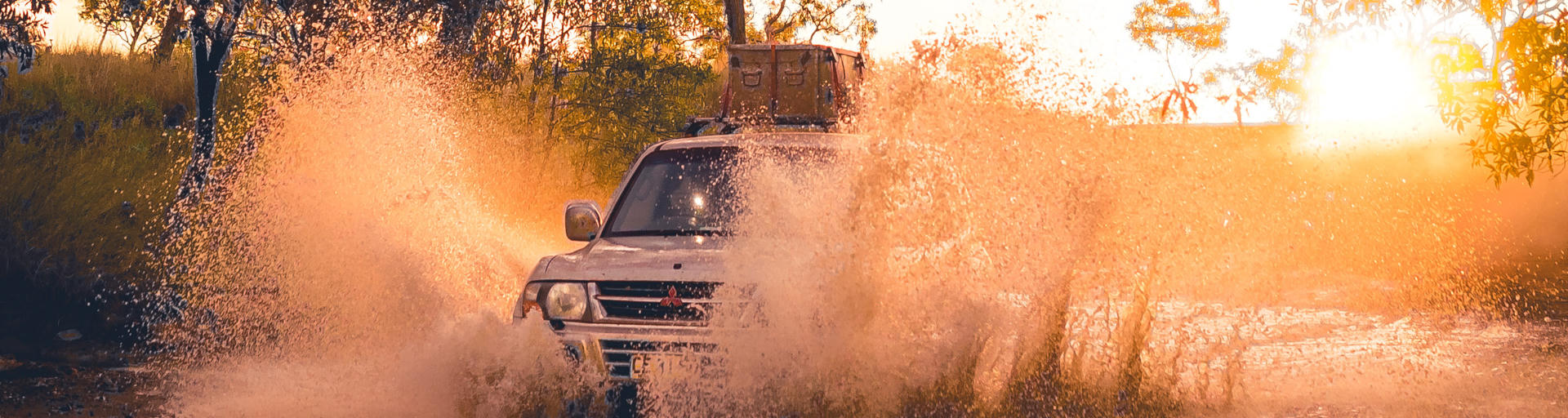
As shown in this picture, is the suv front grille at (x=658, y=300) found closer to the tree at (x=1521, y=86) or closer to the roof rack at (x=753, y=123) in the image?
the roof rack at (x=753, y=123)

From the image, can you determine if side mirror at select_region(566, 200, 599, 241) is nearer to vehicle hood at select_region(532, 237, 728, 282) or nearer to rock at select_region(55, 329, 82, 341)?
vehicle hood at select_region(532, 237, 728, 282)

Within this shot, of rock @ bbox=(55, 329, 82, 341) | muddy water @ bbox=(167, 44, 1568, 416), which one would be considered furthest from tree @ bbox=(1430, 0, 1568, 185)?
rock @ bbox=(55, 329, 82, 341)

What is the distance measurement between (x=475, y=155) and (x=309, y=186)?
29.8 feet

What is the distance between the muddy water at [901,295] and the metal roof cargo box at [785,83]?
220 inches

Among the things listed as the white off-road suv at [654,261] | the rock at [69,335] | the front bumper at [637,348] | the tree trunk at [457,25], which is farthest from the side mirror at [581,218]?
the tree trunk at [457,25]

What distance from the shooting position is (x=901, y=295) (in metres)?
6.55

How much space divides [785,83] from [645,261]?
38.0 feet

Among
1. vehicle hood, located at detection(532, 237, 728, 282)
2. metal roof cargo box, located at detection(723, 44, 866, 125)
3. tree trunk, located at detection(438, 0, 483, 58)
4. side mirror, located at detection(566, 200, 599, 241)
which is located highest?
tree trunk, located at detection(438, 0, 483, 58)

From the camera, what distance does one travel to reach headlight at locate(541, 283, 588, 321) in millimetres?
6500

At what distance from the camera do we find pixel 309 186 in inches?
419

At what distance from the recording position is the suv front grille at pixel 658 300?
20.4ft

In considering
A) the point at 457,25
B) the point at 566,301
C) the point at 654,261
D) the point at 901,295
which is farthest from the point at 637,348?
the point at 457,25

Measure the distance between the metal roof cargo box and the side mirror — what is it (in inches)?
401

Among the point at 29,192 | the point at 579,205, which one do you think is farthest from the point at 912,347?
the point at 29,192
